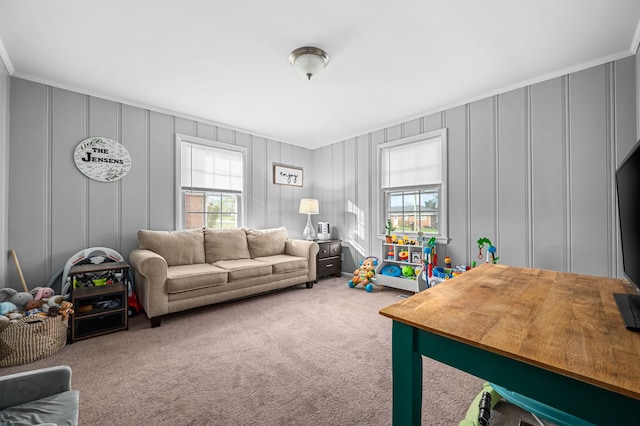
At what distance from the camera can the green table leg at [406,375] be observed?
0.80 meters

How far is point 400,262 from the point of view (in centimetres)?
396

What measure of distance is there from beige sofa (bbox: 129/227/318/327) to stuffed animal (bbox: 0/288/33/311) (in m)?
0.84

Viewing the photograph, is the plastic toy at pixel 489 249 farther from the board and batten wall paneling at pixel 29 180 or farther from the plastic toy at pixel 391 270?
the board and batten wall paneling at pixel 29 180

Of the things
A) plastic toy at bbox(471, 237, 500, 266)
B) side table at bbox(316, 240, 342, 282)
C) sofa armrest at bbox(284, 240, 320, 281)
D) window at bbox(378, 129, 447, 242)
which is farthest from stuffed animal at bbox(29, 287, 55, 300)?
plastic toy at bbox(471, 237, 500, 266)

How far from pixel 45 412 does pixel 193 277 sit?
1870 mm

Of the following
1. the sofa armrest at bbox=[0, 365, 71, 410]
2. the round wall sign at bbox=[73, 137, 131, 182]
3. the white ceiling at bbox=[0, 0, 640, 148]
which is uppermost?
the white ceiling at bbox=[0, 0, 640, 148]

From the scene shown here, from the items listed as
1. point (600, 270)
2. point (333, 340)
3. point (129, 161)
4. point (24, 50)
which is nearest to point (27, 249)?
point (129, 161)

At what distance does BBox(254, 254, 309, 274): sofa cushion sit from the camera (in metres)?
3.62

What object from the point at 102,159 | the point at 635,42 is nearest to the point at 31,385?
the point at 102,159

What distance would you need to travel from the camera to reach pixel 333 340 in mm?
2350

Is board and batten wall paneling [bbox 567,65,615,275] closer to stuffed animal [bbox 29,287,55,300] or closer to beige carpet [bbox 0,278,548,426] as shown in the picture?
beige carpet [bbox 0,278,548,426]

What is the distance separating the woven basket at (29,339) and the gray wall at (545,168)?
4127mm

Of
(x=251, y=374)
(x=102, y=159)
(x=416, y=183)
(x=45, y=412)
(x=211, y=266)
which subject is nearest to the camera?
(x=45, y=412)

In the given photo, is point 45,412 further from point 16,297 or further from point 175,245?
point 175,245
